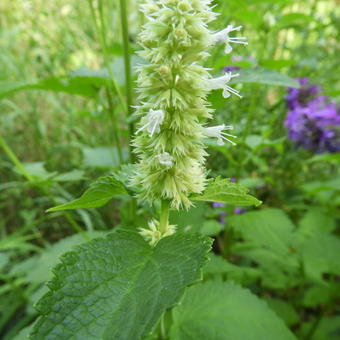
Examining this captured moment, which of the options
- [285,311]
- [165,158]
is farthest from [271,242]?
[165,158]

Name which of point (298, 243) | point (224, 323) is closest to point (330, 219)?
point (298, 243)

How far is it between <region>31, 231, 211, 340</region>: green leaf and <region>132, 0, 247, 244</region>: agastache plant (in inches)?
6.4

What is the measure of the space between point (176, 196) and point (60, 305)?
40 centimetres

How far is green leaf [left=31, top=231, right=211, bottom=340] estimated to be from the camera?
0.81 m

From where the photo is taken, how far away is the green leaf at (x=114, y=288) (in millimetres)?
807

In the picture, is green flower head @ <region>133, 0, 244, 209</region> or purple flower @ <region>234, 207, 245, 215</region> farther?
purple flower @ <region>234, 207, 245, 215</region>

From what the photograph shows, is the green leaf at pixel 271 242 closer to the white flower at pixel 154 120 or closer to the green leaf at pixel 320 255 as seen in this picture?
the green leaf at pixel 320 255

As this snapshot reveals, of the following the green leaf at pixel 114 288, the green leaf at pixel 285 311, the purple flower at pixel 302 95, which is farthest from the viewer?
the purple flower at pixel 302 95

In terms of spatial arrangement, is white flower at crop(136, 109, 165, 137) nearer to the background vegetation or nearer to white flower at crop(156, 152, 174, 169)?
white flower at crop(156, 152, 174, 169)

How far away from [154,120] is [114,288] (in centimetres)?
43

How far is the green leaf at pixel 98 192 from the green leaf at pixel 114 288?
0.11 metres

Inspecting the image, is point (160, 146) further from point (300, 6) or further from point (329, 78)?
point (300, 6)

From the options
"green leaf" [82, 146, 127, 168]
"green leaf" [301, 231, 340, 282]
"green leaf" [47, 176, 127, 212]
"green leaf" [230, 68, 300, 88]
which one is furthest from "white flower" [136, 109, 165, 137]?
"green leaf" [301, 231, 340, 282]

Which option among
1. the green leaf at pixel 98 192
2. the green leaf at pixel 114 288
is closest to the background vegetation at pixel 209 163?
the green leaf at pixel 98 192
